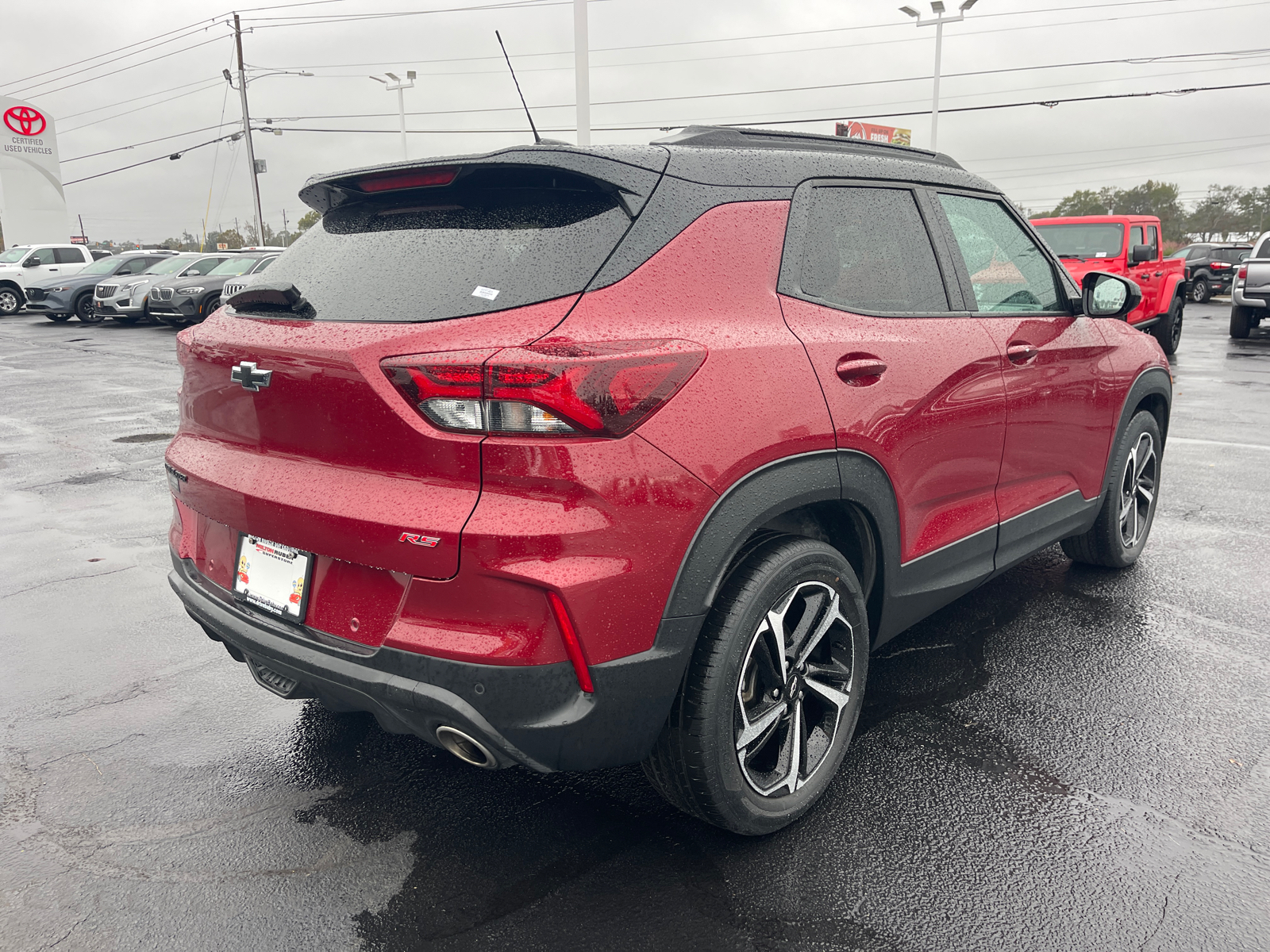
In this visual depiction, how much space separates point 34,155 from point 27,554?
41.3 meters

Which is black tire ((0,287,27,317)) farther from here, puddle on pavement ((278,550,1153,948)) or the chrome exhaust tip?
the chrome exhaust tip

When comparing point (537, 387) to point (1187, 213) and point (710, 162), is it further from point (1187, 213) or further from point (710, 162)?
point (1187, 213)

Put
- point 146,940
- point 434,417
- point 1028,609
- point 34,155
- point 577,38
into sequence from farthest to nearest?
point 34,155, point 577,38, point 1028,609, point 146,940, point 434,417

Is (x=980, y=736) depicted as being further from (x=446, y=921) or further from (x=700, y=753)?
(x=446, y=921)

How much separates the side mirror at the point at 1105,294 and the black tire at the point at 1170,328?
11.2 metres

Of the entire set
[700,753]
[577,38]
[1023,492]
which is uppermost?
[577,38]

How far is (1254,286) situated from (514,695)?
18010mm

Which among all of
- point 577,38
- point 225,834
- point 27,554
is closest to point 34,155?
point 577,38

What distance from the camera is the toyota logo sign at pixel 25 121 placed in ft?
123

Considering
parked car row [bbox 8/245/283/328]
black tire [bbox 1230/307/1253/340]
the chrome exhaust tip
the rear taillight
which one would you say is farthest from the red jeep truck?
parked car row [bbox 8/245/283/328]

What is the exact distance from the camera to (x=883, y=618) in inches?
111

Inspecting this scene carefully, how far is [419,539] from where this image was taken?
6.40ft

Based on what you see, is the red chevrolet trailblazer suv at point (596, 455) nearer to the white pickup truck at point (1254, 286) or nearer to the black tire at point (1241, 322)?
the white pickup truck at point (1254, 286)

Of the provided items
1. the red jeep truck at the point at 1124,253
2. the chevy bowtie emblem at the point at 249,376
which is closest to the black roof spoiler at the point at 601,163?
the chevy bowtie emblem at the point at 249,376
